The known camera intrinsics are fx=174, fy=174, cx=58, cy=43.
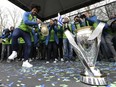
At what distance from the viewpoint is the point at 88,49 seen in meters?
3.04

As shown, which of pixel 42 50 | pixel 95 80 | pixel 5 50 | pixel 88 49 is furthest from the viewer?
pixel 5 50

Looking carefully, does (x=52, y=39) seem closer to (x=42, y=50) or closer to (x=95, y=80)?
(x=42, y=50)

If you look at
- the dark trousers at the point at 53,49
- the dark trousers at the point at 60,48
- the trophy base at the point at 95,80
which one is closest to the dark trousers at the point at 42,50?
the dark trousers at the point at 53,49

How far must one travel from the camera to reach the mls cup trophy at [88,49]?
9.25 ft

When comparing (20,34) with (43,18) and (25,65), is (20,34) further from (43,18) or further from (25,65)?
(43,18)

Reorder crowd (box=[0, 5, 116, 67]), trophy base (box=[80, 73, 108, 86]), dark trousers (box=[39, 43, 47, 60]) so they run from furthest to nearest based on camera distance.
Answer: dark trousers (box=[39, 43, 47, 60]), crowd (box=[0, 5, 116, 67]), trophy base (box=[80, 73, 108, 86])

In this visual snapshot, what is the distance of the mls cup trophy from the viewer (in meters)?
2.82

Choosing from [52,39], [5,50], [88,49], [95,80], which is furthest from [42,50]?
[95,80]

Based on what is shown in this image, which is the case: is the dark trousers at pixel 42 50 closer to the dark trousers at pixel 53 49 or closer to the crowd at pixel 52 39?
the crowd at pixel 52 39

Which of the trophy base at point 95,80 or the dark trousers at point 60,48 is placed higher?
the dark trousers at point 60,48

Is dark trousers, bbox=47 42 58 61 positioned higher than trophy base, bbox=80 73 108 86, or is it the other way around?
dark trousers, bbox=47 42 58 61

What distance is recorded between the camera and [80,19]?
645cm

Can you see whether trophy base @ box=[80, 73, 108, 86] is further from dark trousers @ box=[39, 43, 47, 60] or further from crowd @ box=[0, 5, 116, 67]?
dark trousers @ box=[39, 43, 47, 60]

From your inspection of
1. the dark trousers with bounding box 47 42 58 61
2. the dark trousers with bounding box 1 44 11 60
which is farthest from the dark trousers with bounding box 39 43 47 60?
the dark trousers with bounding box 1 44 11 60
